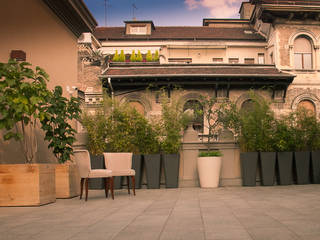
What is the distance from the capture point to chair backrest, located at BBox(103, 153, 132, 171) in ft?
21.4

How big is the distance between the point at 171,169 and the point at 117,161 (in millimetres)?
1572

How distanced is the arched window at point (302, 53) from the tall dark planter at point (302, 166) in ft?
32.2

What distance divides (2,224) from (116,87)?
12246 mm

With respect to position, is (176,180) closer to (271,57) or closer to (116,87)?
(116,87)

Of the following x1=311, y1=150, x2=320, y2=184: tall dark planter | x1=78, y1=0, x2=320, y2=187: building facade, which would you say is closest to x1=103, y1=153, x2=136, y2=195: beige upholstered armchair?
x1=311, y1=150, x2=320, y2=184: tall dark planter

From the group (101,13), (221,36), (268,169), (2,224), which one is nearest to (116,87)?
(221,36)

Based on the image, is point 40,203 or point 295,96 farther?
point 295,96

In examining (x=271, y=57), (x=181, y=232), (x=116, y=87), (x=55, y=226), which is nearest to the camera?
(x=181, y=232)

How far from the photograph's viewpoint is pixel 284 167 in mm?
7957

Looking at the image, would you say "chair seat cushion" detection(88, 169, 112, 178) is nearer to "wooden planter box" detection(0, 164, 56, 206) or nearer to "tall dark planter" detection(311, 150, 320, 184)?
"wooden planter box" detection(0, 164, 56, 206)

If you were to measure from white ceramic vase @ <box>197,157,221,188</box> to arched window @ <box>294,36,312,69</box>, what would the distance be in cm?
1104

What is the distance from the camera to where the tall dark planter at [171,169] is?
7.73 metres

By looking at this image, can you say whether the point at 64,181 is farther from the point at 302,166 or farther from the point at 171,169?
the point at 302,166

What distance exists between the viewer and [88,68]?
55.5 feet
